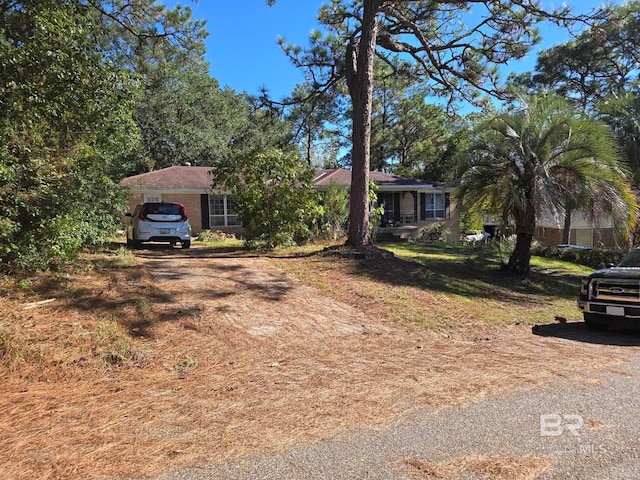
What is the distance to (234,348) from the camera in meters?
6.13

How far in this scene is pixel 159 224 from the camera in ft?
46.0

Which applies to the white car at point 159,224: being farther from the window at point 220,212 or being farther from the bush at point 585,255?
the bush at point 585,255

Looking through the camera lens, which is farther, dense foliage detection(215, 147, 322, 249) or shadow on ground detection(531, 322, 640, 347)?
dense foliage detection(215, 147, 322, 249)

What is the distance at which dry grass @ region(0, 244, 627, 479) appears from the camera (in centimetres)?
357

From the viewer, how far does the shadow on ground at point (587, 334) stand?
7543mm

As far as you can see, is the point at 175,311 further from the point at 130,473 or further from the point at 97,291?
the point at 130,473

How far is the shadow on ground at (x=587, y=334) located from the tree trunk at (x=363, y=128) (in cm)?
527

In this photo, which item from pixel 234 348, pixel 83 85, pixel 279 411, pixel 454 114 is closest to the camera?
pixel 279 411

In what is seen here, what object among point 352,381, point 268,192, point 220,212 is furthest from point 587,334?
point 220,212

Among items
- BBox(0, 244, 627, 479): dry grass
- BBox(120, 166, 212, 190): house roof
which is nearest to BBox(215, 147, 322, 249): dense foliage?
BBox(0, 244, 627, 479): dry grass

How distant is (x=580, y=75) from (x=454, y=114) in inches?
662

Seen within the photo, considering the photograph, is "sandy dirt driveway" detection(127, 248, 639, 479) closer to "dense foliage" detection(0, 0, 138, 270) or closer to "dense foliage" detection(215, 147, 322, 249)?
"dense foliage" detection(0, 0, 138, 270)

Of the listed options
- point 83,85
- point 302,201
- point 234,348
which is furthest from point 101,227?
point 302,201

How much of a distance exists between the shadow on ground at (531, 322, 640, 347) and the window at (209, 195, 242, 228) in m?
16.5
